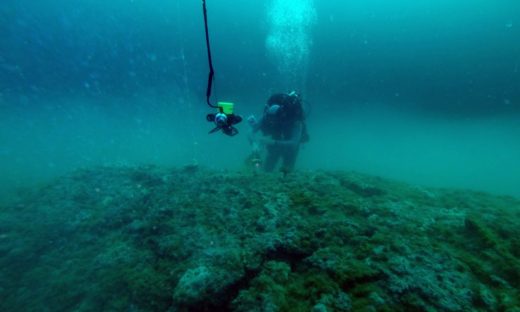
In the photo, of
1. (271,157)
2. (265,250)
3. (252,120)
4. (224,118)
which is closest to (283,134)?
(271,157)

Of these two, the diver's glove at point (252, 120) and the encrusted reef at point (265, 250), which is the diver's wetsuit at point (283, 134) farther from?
the encrusted reef at point (265, 250)

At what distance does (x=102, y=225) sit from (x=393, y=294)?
3.82 metres

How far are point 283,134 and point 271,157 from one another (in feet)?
3.08

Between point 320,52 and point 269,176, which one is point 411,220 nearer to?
point 269,176

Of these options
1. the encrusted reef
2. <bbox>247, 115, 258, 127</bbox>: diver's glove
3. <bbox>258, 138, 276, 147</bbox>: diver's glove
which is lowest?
the encrusted reef

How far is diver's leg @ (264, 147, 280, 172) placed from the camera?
909 cm

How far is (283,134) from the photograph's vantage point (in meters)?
8.82

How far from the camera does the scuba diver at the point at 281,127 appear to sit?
804 cm

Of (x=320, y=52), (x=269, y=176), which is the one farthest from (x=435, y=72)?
(x=269, y=176)

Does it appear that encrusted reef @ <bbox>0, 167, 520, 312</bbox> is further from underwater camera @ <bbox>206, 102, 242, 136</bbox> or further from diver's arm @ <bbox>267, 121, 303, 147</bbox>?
diver's arm @ <bbox>267, 121, 303, 147</bbox>

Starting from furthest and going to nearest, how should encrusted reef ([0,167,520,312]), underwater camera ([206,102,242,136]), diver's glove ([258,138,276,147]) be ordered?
diver's glove ([258,138,276,147]) < underwater camera ([206,102,242,136]) < encrusted reef ([0,167,520,312])

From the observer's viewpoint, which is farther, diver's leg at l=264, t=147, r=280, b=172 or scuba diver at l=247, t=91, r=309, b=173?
diver's leg at l=264, t=147, r=280, b=172

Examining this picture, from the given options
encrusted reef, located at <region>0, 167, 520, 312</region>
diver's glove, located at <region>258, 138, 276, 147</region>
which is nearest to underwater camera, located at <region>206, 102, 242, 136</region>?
encrusted reef, located at <region>0, 167, 520, 312</region>

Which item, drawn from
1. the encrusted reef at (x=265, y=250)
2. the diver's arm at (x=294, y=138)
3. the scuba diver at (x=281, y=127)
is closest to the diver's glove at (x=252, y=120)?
the scuba diver at (x=281, y=127)
